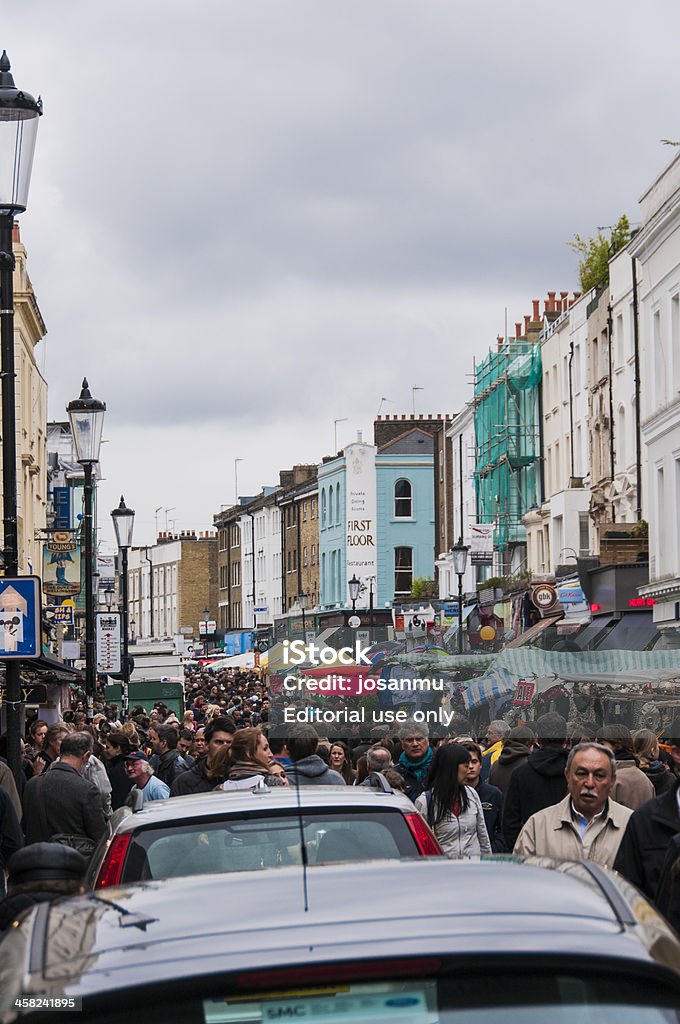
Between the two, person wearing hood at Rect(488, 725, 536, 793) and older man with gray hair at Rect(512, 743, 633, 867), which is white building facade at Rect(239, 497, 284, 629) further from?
older man with gray hair at Rect(512, 743, 633, 867)

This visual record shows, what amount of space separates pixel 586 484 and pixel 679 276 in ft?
54.3

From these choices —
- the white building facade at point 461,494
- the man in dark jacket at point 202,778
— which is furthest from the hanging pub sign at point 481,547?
the man in dark jacket at point 202,778

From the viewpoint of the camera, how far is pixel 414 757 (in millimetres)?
12461

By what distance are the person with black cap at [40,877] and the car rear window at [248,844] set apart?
0.61m

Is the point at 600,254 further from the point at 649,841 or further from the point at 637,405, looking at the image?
the point at 649,841

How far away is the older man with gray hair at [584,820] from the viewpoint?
7.54 m

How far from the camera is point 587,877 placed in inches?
132

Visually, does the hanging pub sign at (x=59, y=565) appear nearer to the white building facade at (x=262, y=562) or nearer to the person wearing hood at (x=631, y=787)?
the person wearing hood at (x=631, y=787)

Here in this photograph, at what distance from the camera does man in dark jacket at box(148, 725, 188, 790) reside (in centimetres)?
1445

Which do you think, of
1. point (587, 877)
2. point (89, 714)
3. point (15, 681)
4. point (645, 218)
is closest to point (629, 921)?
point (587, 877)

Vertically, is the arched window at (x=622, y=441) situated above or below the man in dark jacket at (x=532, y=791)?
above

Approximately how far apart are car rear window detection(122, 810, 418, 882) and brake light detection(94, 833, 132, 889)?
0.09 ft

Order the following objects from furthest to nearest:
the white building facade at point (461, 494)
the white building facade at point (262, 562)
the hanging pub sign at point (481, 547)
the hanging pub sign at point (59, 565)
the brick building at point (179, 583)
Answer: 1. the brick building at point (179, 583)
2. the white building facade at point (262, 562)
3. the white building facade at point (461, 494)
4. the hanging pub sign at point (481, 547)
5. the hanging pub sign at point (59, 565)

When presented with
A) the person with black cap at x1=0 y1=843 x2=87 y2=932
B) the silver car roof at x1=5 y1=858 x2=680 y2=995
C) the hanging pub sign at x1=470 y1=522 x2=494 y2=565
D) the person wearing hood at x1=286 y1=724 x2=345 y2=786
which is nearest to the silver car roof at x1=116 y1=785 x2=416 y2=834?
the person with black cap at x1=0 y1=843 x2=87 y2=932
